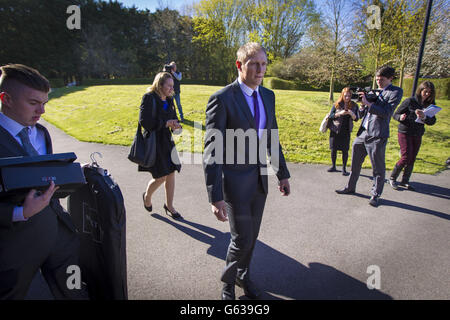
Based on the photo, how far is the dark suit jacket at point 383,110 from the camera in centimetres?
395

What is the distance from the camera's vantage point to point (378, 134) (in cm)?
418

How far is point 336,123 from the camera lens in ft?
19.7

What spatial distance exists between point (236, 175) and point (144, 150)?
5.93 feet

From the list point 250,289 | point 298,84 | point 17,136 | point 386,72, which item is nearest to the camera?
point 17,136

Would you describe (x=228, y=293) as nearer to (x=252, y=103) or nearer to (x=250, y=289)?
(x=250, y=289)

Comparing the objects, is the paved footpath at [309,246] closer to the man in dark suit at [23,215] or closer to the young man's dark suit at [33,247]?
the young man's dark suit at [33,247]

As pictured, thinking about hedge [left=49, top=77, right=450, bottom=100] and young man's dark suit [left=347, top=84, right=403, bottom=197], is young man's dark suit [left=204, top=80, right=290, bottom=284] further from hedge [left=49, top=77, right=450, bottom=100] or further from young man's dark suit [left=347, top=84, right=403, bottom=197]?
hedge [left=49, top=77, right=450, bottom=100]

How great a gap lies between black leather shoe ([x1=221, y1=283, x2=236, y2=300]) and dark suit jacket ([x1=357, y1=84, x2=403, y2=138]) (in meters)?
3.43

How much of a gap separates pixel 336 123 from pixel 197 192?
372 cm

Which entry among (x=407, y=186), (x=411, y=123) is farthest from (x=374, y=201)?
(x=411, y=123)

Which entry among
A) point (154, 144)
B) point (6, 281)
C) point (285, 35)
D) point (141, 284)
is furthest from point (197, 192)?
point (285, 35)

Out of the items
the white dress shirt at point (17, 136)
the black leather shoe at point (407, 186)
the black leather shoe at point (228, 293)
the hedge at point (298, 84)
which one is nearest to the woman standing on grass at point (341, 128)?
the black leather shoe at point (407, 186)

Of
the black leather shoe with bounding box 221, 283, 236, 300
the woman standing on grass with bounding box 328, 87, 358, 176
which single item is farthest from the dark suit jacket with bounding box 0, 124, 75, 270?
the woman standing on grass with bounding box 328, 87, 358, 176

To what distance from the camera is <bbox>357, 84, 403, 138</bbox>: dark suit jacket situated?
3.95 m
